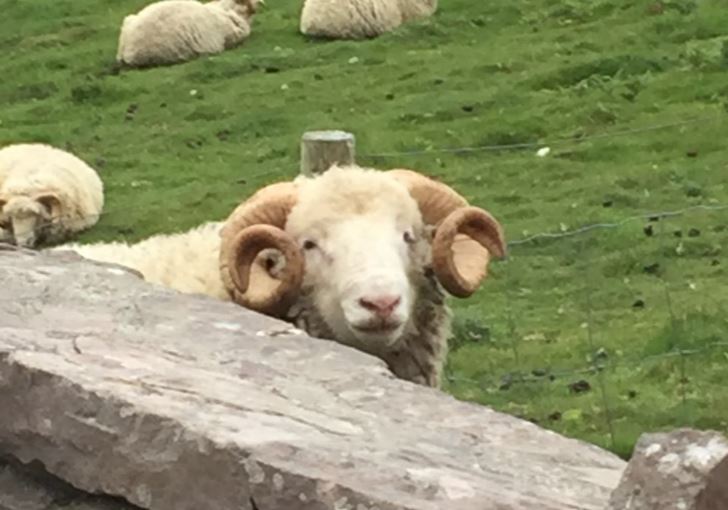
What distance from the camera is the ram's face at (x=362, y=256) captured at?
564 centimetres

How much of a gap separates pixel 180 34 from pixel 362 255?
14935mm

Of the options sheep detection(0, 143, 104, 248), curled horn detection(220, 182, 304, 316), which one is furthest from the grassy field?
curled horn detection(220, 182, 304, 316)

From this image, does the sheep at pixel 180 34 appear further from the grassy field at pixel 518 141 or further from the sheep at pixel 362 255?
the sheep at pixel 362 255

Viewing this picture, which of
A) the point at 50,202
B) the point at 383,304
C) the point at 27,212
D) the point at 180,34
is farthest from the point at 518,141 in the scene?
the point at 383,304

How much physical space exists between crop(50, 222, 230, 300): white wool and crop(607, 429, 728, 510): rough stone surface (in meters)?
3.53

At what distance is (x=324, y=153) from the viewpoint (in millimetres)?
6938

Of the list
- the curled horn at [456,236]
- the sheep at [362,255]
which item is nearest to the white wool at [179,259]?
the sheep at [362,255]

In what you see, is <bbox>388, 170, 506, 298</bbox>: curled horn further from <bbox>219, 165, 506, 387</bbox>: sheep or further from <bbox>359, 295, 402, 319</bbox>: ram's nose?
<bbox>359, 295, 402, 319</bbox>: ram's nose

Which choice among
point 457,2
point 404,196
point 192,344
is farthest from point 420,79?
point 192,344

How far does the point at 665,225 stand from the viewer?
443 inches

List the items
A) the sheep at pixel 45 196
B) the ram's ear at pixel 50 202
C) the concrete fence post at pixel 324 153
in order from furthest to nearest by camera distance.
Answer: the ram's ear at pixel 50 202 → the sheep at pixel 45 196 → the concrete fence post at pixel 324 153

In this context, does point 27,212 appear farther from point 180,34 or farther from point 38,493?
point 38,493

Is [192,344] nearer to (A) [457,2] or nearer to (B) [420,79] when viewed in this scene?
(B) [420,79]

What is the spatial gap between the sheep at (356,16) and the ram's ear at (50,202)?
6.64 metres
